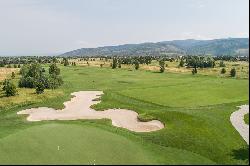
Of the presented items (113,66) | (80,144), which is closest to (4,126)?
(80,144)

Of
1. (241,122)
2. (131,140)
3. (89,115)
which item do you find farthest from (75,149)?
(241,122)

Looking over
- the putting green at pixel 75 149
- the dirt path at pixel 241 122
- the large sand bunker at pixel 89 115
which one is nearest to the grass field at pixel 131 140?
the putting green at pixel 75 149

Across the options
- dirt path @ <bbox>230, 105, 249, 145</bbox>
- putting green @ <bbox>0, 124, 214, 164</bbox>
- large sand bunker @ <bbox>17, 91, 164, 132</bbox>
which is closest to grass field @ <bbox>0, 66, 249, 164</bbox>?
putting green @ <bbox>0, 124, 214, 164</bbox>

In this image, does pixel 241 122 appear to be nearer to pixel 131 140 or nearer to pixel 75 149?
pixel 131 140

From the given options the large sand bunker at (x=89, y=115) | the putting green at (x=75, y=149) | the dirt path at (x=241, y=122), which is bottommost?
the dirt path at (x=241, y=122)

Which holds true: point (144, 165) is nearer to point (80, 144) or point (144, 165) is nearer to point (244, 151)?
point (80, 144)

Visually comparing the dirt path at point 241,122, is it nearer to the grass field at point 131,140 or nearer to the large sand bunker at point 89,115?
the grass field at point 131,140

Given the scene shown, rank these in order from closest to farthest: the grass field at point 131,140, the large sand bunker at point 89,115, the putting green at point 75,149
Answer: the putting green at point 75,149 < the grass field at point 131,140 < the large sand bunker at point 89,115
